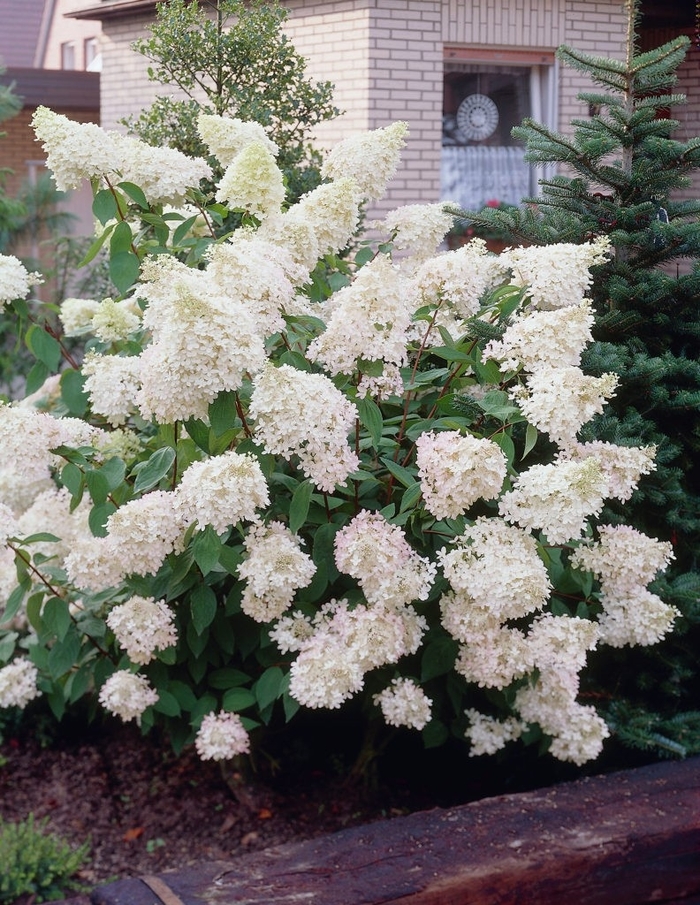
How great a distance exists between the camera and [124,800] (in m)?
3.40

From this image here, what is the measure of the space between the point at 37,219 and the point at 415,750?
746 centimetres

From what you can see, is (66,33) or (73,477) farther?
(66,33)

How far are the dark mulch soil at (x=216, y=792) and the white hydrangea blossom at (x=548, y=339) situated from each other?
4.58ft

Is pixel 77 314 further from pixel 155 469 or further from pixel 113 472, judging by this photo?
pixel 155 469

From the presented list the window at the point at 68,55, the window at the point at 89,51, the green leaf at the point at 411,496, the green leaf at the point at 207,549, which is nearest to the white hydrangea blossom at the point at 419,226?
the green leaf at the point at 411,496

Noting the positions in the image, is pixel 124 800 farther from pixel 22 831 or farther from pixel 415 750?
pixel 415 750

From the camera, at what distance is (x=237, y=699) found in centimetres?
283

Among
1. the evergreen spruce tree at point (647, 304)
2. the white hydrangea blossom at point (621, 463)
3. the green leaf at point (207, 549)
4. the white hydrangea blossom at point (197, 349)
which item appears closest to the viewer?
the white hydrangea blossom at point (197, 349)

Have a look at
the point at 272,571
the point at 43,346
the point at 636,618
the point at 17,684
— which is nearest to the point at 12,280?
the point at 43,346

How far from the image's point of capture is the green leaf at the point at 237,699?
2.82 meters

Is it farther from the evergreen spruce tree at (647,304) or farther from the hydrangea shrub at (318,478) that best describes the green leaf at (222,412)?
the evergreen spruce tree at (647,304)

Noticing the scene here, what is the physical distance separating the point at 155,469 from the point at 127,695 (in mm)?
622

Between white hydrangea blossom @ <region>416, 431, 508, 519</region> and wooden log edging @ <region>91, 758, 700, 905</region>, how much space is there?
777 millimetres

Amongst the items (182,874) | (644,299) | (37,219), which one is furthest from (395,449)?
(37,219)
